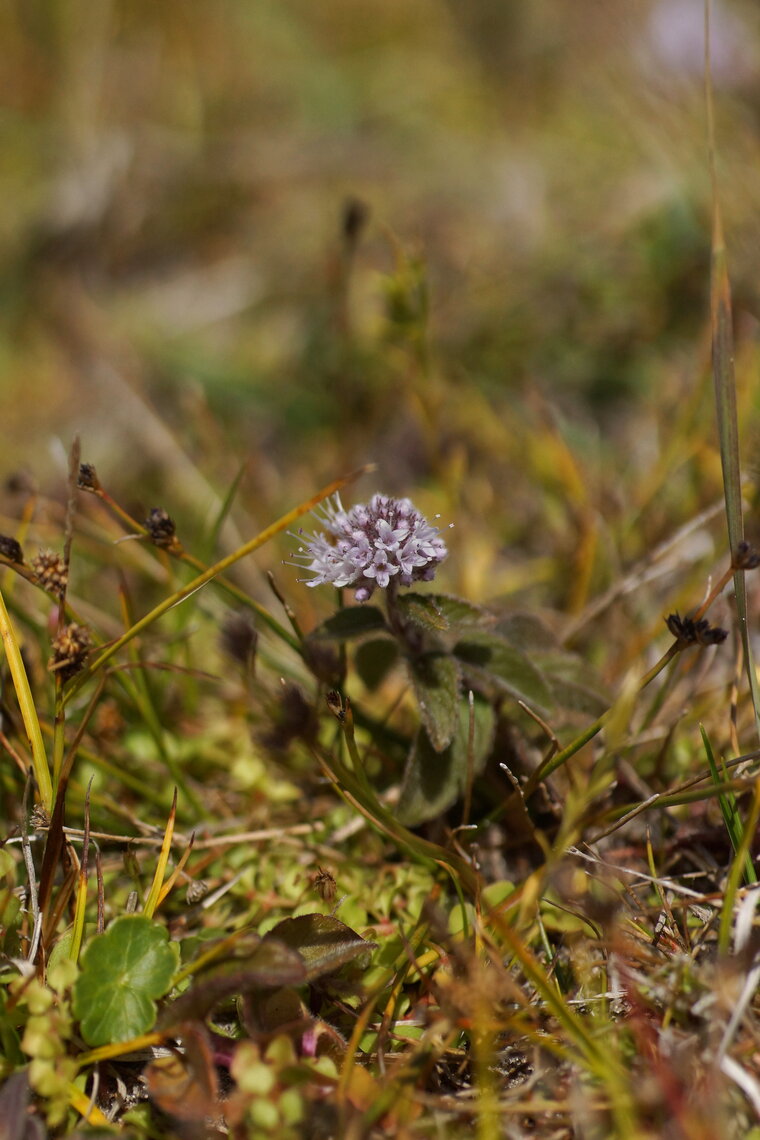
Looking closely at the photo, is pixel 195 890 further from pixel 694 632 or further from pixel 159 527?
pixel 694 632

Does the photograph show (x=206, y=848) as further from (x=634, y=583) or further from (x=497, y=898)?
(x=634, y=583)

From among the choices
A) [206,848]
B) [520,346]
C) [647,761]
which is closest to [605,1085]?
[647,761]

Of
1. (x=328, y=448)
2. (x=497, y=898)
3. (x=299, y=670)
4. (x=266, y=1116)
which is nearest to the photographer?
(x=266, y=1116)

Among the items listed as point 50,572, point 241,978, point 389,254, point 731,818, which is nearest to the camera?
point 241,978

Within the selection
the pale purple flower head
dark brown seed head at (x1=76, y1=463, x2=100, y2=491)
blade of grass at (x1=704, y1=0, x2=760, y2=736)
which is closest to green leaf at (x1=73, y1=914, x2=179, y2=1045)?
the pale purple flower head

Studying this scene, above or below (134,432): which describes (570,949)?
below

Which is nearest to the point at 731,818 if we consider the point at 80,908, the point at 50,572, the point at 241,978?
the point at 241,978
